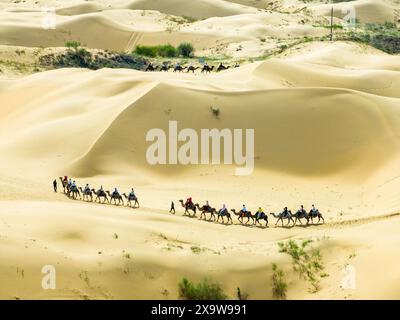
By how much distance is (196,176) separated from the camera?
91.8 ft

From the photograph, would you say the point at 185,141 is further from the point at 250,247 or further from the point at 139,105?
the point at 250,247

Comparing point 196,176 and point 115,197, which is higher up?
point 196,176

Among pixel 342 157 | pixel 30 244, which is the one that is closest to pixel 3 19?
pixel 342 157

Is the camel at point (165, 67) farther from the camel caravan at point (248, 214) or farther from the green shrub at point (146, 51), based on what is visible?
the camel caravan at point (248, 214)

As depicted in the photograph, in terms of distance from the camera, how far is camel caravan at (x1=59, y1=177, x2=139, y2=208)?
74.9 ft

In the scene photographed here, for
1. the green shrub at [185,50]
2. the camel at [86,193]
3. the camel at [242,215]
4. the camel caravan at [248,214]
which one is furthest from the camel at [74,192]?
the green shrub at [185,50]

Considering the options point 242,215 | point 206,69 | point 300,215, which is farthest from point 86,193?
point 206,69

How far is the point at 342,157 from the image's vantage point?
98.5 feet

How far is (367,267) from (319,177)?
13171 millimetres

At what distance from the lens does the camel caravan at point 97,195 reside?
74.9 ft

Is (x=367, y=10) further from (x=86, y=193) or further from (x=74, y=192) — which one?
(x=86, y=193)

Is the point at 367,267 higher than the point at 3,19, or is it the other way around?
the point at 3,19

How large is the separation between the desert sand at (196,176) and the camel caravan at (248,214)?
14.7 inches

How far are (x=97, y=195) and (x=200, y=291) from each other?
29.0ft
